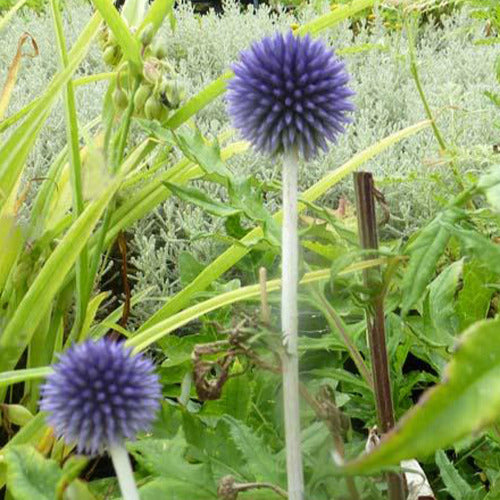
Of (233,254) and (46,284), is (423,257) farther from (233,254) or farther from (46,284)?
(46,284)

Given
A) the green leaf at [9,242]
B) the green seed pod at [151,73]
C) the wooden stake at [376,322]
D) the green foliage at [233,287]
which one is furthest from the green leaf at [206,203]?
the green leaf at [9,242]

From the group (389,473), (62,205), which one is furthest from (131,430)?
(62,205)

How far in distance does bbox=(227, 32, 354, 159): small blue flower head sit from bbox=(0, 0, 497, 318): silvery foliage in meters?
0.39

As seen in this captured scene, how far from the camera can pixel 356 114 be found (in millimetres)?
2182

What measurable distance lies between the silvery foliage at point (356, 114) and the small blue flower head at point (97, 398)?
23.9 inches

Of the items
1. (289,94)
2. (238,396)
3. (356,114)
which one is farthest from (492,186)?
(356,114)

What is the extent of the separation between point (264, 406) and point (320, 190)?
1.02 feet

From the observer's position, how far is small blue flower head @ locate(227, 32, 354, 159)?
2.17ft

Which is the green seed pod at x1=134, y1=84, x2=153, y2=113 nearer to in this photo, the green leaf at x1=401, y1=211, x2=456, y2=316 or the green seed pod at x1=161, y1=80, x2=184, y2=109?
the green seed pod at x1=161, y1=80, x2=184, y2=109

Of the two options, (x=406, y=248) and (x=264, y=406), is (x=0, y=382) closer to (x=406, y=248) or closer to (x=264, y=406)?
(x=264, y=406)

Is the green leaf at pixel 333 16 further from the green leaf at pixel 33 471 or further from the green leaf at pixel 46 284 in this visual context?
the green leaf at pixel 33 471

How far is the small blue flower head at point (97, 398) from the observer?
51cm

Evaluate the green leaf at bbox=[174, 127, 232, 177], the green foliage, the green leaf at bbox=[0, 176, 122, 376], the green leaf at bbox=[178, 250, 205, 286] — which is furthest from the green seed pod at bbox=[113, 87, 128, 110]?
the green leaf at bbox=[174, 127, 232, 177]

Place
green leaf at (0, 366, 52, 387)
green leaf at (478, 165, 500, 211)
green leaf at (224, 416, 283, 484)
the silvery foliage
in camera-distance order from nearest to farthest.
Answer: green leaf at (478, 165, 500, 211) → green leaf at (224, 416, 283, 484) → green leaf at (0, 366, 52, 387) → the silvery foliage
